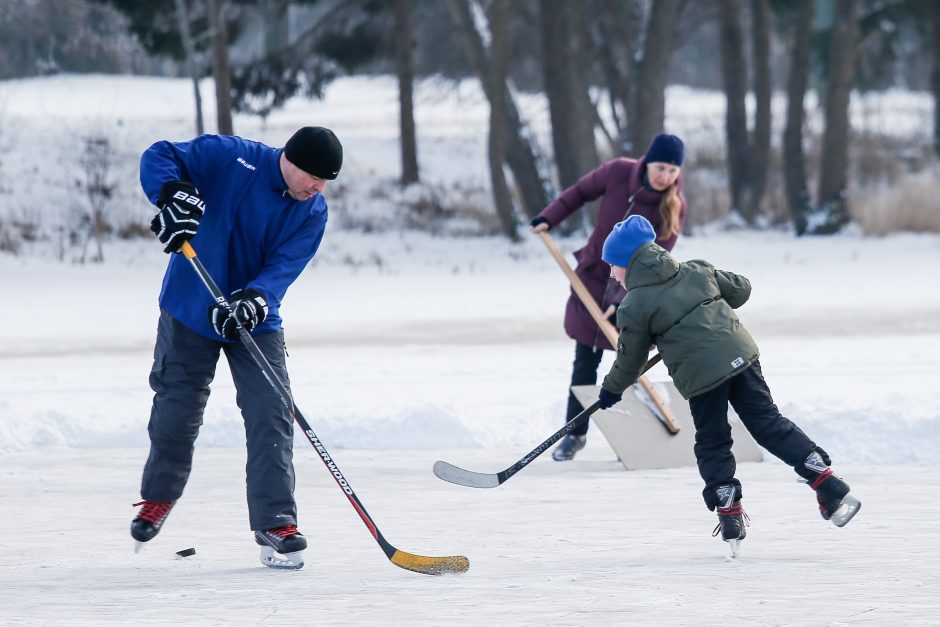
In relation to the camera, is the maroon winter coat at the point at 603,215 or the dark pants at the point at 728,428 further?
the maroon winter coat at the point at 603,215

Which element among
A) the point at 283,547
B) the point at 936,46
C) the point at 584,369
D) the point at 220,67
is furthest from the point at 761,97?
the point at 283,547

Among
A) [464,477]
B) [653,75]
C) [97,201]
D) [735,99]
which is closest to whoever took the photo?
[464,477]

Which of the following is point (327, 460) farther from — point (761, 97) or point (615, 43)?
point (615, 43)

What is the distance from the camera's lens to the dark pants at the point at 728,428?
16.1ft

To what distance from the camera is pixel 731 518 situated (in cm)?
479

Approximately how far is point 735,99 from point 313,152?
18.9 metres

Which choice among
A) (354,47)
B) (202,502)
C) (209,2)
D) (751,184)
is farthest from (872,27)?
(202,502)

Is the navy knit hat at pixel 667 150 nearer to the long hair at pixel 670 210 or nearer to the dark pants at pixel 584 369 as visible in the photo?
the long hair at pixel 670 210

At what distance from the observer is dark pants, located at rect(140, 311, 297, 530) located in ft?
15.7

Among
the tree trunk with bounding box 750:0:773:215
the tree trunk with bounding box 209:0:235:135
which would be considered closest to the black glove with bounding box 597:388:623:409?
the tree trunk with bounding box 209:0:235:135

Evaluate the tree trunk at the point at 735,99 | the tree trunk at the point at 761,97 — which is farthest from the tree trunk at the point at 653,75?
the tree trunk at the point at 761,97

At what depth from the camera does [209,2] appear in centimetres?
2198

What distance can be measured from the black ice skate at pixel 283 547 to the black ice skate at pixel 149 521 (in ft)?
1.36

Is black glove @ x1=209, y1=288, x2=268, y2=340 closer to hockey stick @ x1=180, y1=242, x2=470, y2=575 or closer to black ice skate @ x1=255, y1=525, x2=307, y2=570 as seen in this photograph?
hockey stick @ x1=180, y1=242, x2=470, y2=575
